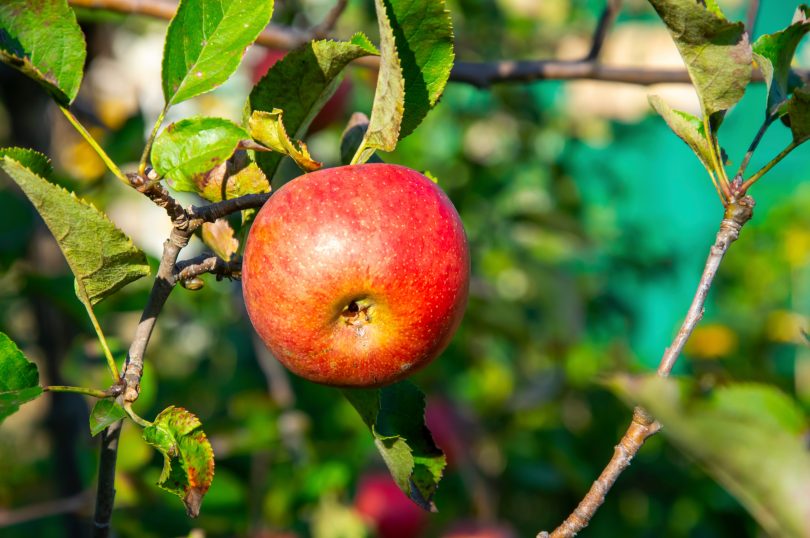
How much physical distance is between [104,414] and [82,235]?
13cm

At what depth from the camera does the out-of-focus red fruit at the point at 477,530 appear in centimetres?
194

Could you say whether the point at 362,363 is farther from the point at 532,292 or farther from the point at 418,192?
the point at 532,292

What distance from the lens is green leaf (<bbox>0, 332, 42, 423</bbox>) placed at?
0.60 metres

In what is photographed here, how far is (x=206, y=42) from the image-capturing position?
2.12ft

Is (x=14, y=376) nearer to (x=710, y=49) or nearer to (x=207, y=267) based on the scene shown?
(x=207, y=267)

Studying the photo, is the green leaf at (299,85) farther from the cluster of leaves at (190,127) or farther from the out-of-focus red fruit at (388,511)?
the out-of-focus red fruit at (388,511)

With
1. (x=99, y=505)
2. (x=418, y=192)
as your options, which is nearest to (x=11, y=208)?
(x=99, y=505)

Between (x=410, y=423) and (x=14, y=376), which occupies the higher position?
(x=14, y=376)

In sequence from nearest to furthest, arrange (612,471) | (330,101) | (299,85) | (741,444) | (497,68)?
(741,444)
(612,471)
(299,85)
(497,68)
(330,101)

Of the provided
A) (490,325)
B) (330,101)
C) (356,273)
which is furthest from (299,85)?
(490,325)

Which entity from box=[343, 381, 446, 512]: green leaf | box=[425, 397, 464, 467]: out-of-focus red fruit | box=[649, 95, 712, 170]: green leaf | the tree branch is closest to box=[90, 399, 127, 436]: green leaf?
box=[343, 381, 446, 512]: green leaf

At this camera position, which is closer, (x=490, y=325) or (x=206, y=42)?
(x=206, y=42)

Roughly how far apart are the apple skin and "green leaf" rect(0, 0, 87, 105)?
0.58 ft

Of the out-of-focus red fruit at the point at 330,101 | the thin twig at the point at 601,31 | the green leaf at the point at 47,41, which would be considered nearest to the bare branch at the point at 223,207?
the green leaf at the point at 47,41
